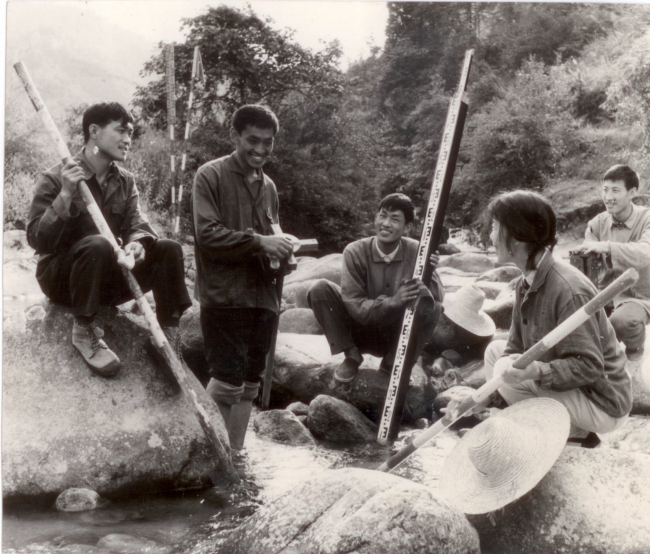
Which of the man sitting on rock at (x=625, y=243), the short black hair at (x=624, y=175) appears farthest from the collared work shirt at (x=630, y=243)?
the short black hair at (x=624, y=175)

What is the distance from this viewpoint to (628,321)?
4.29 meters

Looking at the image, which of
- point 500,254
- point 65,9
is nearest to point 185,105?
point 65,9

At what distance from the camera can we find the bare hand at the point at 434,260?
396cm

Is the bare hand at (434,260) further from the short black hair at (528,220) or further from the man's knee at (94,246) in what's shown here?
the man's knee at (94,246)

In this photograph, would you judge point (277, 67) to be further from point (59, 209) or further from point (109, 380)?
point (109, 380)

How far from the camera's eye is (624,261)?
407 cm

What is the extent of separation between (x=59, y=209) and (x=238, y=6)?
4.79 ft

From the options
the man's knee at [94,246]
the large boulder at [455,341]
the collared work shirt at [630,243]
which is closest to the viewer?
the man's knee at [94,246]

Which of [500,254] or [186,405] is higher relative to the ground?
[500,254]

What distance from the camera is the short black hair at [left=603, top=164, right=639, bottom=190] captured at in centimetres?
410

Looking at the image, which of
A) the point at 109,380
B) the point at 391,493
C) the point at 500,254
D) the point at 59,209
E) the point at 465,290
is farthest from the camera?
the point at 465,290

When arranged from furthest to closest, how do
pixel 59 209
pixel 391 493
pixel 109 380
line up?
1. pixel 109 380
2. pixel 59 209
3. pixel 391 493

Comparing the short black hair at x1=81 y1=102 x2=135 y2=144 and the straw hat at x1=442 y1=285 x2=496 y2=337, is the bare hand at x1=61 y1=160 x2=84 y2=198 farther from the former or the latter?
the straw hat at x1=442 y1=285 x2=496 y2=337

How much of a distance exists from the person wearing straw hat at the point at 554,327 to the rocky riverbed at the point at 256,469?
10.3 inches
